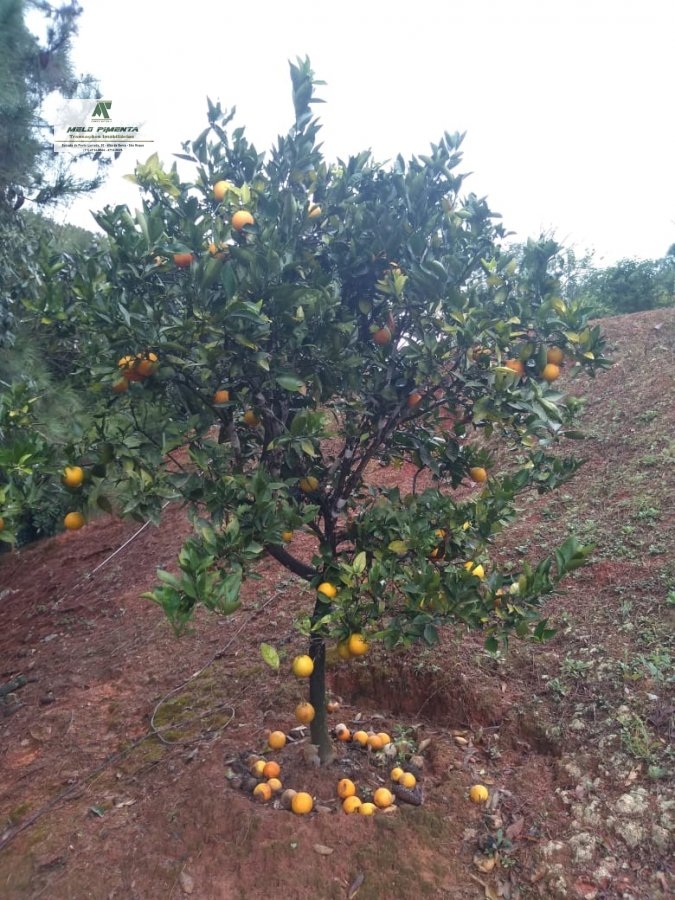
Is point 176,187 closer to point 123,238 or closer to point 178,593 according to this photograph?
point 123,238

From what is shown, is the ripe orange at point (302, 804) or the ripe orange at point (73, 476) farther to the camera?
the ripe orange at point (302, 804)

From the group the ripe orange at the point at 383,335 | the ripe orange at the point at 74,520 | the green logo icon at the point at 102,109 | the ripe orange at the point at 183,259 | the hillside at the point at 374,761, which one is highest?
the green logo icon at the point at 102,109

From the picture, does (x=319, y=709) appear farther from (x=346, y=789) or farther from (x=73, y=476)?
(x=73, y=476)

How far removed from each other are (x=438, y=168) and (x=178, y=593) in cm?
177

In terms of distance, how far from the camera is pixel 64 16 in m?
5.63

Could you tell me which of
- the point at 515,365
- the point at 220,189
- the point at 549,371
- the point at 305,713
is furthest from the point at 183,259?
the point at 305,713

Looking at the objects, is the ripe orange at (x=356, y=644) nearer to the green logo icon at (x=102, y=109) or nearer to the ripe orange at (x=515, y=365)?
the ripe orange at (x=515, y=365)

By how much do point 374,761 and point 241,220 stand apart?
2456 millimetres

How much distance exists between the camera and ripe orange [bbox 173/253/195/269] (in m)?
2.06

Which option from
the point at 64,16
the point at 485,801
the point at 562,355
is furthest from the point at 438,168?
the point at 64,16

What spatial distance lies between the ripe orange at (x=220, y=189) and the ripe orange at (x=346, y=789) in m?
2.43

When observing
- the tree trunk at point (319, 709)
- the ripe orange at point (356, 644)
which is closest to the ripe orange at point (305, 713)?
the tree trunk at point (319, 709)

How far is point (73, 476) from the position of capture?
2.07m

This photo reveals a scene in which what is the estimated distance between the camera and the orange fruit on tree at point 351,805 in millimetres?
2537
